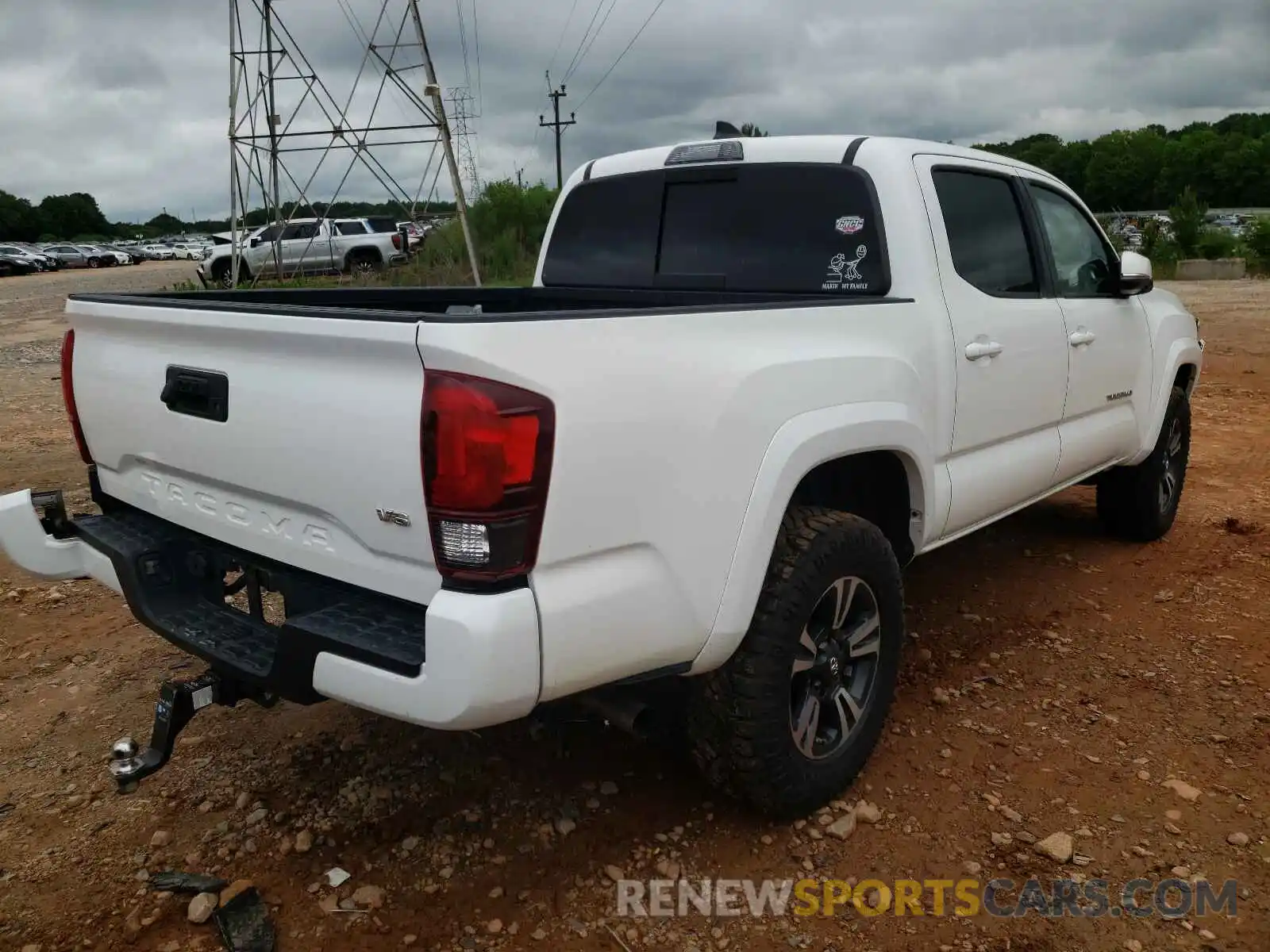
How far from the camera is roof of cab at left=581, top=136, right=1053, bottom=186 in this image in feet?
10.9

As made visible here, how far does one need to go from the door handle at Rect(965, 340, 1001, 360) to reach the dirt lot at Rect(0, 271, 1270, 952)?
1212 millimetres

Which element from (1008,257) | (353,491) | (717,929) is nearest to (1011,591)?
(1008,257)

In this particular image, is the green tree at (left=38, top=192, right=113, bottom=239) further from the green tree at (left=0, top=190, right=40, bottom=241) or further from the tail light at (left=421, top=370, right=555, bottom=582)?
the tail light at (left=421, top=370, right=555, bottom=582)

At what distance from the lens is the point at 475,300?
13.7ft

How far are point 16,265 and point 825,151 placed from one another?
50.3m

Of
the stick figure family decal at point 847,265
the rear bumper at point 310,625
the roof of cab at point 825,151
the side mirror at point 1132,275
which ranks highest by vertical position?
the roof of cab at point 825,151

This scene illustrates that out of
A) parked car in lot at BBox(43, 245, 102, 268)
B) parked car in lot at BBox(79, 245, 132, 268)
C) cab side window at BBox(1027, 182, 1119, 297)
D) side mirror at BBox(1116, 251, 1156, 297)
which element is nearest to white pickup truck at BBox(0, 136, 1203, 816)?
cab side window at BBox(1027, 182, 1119, 297)

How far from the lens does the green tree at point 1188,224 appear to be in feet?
78.6

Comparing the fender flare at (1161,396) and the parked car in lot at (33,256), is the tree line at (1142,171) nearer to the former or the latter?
the parked car in lot at (33,256)

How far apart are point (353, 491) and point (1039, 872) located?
201cm

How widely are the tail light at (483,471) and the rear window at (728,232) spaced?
1703 mm

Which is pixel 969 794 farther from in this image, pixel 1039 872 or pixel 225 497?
pixel 225 497

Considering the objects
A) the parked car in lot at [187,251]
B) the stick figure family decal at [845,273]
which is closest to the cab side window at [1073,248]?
the stick figure family decal at [845,273]

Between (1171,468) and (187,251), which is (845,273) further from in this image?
(187,251)
